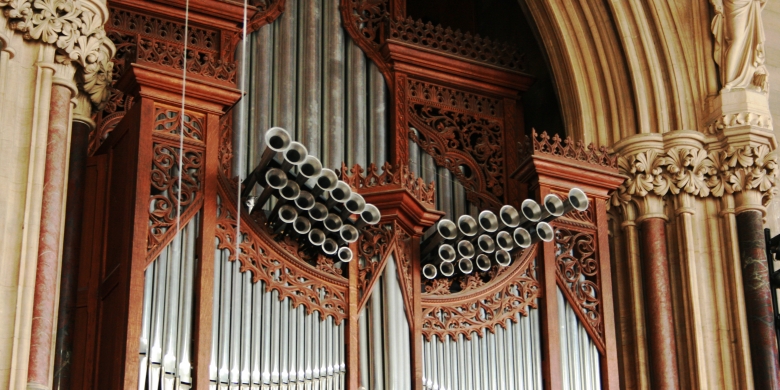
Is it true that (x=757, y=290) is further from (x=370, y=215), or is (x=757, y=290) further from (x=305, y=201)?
(x=305, y=201)

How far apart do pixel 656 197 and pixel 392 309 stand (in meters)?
2.89

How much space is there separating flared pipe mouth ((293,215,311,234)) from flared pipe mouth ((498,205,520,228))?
5.15ft

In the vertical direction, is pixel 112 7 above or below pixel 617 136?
above

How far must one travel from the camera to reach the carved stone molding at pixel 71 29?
9.29 metres

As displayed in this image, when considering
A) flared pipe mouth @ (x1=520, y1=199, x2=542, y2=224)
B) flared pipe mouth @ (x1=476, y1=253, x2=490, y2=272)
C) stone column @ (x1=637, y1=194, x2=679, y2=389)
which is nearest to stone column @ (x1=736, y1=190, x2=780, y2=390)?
stone column @ (x1=637, y1=194, x2=679, y2=389)

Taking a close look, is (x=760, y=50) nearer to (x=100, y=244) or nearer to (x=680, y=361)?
(x=680, y=361)

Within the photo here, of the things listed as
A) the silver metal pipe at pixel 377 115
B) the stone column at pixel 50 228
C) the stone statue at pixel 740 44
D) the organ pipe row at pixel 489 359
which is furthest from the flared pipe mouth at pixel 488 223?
the stone column at pixel 50 228

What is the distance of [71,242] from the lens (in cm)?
975

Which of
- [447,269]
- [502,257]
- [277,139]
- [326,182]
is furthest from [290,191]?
[502,257]

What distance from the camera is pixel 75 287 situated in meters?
9.66

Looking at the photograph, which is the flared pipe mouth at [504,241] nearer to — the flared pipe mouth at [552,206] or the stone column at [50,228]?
the flared pipe mouth at [552,206]

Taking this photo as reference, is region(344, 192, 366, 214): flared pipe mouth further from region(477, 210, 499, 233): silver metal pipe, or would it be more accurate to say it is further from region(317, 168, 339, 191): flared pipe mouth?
region(477, 210, 499, 233): silver metal pipe

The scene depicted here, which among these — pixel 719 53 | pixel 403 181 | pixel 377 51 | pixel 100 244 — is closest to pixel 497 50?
pixel 377 51

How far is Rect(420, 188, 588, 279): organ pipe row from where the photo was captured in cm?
1044
